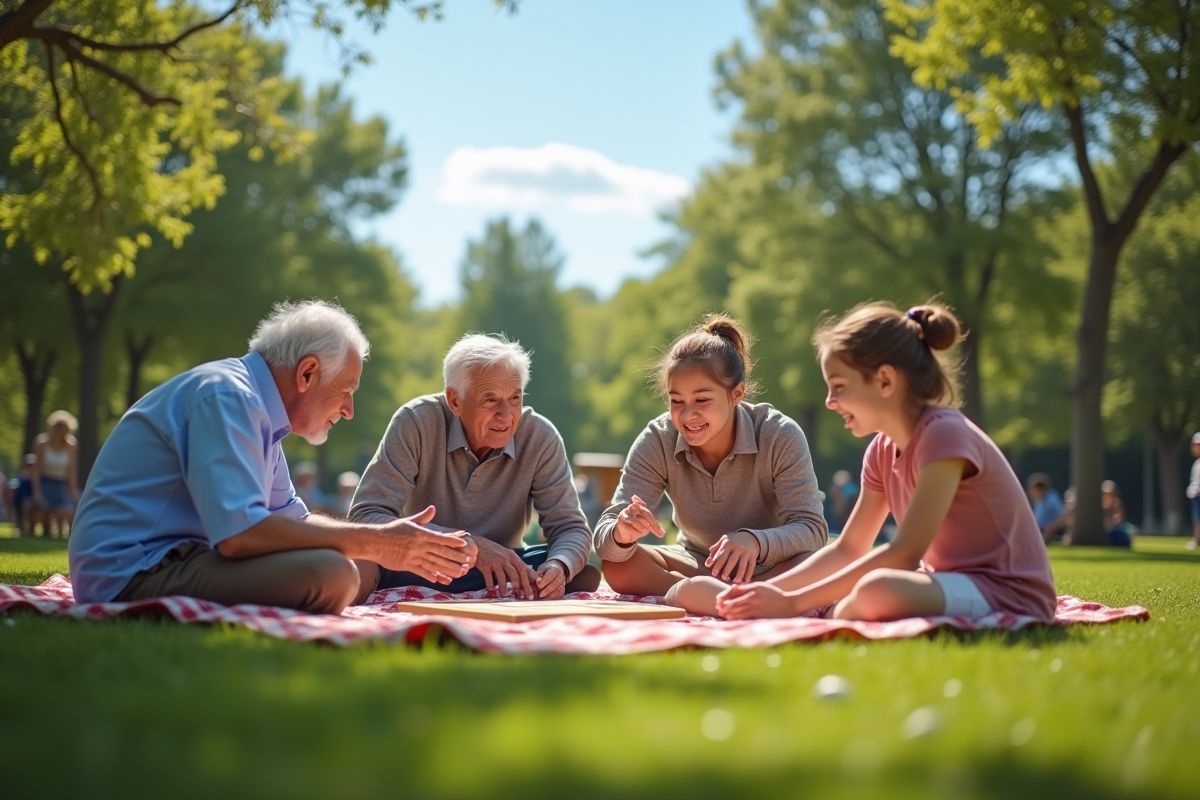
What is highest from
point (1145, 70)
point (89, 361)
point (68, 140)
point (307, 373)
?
point (1145, 70)

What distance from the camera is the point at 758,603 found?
482 centimetres

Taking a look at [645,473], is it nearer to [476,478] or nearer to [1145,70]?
[476,478]

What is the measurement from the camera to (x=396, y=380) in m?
36.4

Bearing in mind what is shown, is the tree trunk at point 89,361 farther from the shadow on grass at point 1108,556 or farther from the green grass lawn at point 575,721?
the green grass lawn at point 575,721

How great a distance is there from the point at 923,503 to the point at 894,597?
0.41 m

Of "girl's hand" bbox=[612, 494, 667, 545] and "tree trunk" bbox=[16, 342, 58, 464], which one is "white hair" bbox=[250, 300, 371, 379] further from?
"tree trunk" bbox=[16, 342, 58, 464]

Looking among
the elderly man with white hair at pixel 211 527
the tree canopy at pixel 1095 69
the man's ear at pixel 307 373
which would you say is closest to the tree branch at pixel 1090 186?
the tree canopy at pixel 1095 69

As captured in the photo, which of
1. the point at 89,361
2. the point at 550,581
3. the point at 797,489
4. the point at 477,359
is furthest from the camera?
the point at 89,361

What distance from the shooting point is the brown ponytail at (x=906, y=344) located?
194 inches

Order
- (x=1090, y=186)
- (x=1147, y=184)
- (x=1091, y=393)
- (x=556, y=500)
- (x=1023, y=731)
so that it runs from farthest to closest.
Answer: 1. (x=1091, y=393)
2. (x=1090, y=186)
3. (x=1147, y=184)
4. (x=556, y=500)
5. (x=1023, y=731)

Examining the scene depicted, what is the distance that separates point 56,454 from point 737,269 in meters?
18.7

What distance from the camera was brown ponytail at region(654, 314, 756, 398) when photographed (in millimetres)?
6230

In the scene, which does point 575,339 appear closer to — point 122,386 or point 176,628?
point 122,386

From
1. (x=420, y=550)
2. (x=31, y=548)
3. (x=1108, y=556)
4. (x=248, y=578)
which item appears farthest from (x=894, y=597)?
(x=1108, y=556)
